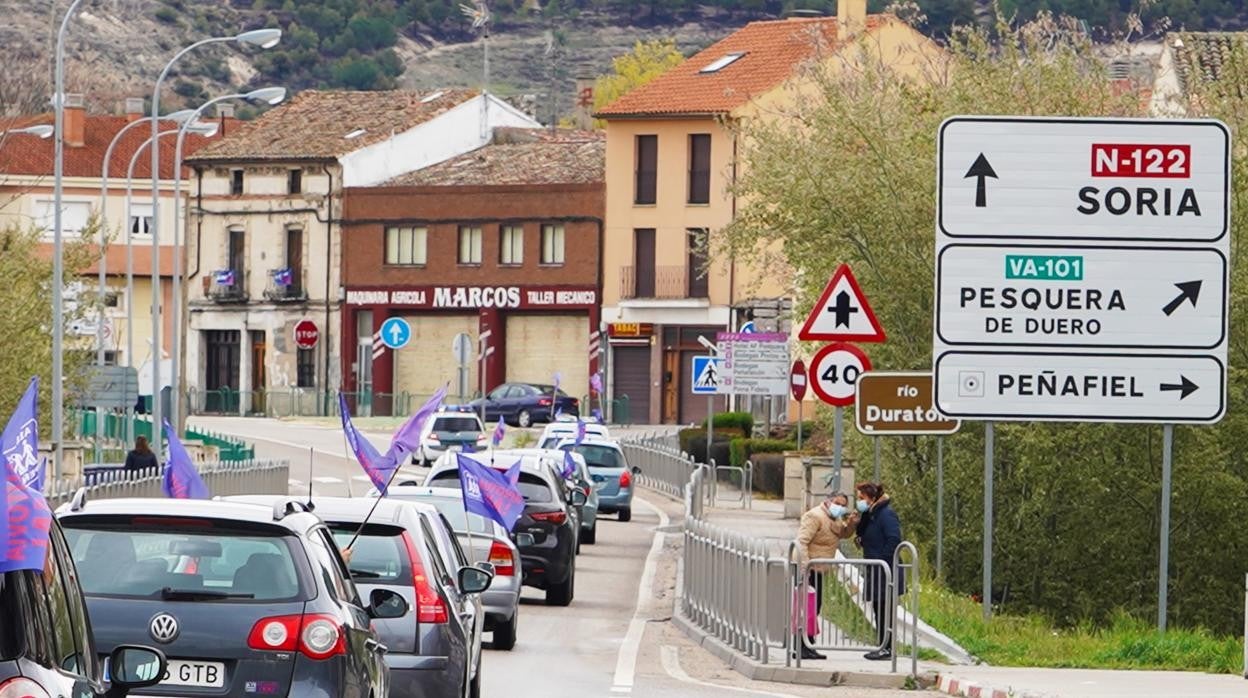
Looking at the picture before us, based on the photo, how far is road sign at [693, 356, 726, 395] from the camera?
51.0 metres

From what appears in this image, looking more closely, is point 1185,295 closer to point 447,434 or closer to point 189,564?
point 189,564

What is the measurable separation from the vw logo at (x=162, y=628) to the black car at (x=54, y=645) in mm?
2824

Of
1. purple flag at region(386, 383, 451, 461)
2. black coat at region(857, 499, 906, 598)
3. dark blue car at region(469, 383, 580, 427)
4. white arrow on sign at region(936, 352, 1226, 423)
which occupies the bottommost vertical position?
dark blue car at region(469, 383, 580, 427)

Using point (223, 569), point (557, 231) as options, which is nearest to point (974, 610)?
point (223, 569)

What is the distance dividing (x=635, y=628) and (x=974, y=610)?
3.25 metres

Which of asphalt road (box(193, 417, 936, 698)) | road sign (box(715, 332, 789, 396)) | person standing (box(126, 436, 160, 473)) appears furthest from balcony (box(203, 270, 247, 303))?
person standing (box(126, 436, 160, 473))

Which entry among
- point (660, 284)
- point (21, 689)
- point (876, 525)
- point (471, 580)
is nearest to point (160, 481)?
point (876, 525)

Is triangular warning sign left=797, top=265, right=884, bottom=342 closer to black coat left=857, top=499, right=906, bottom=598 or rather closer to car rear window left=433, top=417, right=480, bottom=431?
black coat left=857, top=499, right=906, bottom=598

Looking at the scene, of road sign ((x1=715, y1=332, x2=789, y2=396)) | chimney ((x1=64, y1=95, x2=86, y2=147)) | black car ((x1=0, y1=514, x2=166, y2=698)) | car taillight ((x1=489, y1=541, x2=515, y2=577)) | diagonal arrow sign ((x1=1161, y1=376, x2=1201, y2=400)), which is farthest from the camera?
chimney ((x1=64, y1=95, x2=86, y2=147))

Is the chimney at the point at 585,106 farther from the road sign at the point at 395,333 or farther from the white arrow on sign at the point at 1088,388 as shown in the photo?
the white arrow on sign at the point at 1088,388

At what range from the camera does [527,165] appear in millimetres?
88812

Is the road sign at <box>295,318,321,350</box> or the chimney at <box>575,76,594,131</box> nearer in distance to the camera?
the road sign at <box>295,318,321,350</box>

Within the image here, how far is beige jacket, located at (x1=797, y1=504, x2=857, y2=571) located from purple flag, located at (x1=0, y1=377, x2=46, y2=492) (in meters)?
7.03

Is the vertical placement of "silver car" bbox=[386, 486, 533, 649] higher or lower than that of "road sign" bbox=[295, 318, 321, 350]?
lower
